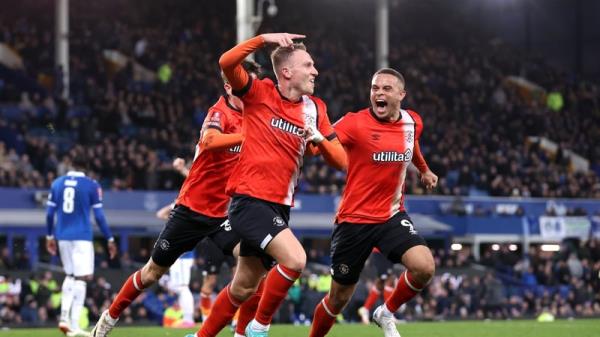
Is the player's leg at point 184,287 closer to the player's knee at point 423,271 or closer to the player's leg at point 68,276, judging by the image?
the player's leg at point 68,276

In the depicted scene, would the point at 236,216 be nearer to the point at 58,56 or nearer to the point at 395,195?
the point at 395,195

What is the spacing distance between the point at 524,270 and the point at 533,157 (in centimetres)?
775

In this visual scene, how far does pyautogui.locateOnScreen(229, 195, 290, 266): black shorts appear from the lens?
9.12 m

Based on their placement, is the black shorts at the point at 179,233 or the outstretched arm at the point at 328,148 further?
the black shorts at the point at 179,233

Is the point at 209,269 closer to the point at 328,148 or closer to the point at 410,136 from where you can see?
the point at 410,136

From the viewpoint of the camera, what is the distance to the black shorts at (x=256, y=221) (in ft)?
29.9

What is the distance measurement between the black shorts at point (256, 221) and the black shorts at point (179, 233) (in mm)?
1547

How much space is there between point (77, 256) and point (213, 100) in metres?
22.3

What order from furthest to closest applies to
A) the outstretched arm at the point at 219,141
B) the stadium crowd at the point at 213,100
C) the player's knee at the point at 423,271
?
1. the stadium crowd at the point at 213,100
2. the player's knee at the point at 423,271
3. the outstretched arm at the point at 219,141

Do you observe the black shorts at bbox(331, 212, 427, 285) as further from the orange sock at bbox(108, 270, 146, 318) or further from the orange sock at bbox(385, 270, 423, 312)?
the orange sock at bbox(108, 270, 146, 318)

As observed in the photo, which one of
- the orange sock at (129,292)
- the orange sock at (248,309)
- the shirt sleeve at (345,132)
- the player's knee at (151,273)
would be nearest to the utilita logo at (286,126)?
the shirt sleeve at (345,132)

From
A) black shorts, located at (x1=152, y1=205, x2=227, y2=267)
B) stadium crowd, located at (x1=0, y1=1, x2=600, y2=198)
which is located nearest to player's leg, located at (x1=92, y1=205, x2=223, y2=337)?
black shorts, located at (x1=152, y1=205, x2=227, y2=267)

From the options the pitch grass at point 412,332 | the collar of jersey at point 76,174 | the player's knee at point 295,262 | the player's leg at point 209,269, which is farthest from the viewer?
the player's leg at point 209,269

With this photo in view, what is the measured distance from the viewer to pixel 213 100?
36.4 meters
